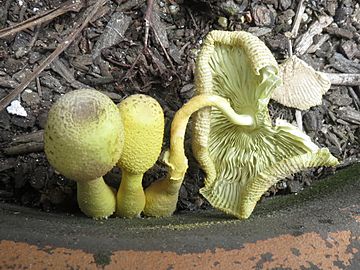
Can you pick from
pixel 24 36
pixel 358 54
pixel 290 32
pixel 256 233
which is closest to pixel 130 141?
pixel 256 233

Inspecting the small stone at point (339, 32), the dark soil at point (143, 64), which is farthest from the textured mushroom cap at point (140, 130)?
the small stone at point (339, 32)

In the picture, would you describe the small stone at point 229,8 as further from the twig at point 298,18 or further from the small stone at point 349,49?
the small stone at point 349,49

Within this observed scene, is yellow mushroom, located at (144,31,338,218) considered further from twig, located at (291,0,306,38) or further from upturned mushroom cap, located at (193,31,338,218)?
twig, located at (291,0,306,38)

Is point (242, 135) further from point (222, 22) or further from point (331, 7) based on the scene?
point (331, 7)

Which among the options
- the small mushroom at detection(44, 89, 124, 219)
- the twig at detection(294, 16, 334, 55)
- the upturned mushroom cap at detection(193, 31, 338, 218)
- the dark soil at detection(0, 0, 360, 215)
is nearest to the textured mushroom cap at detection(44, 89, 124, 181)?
the small mushroom at detection(44, 89, 124, 219)

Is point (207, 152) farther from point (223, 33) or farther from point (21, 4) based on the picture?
point (21, 4)

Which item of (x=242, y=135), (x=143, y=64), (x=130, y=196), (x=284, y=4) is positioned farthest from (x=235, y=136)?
(x=284, y=4)

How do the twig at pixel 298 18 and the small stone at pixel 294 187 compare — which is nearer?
the small stone at pixel 294 187
